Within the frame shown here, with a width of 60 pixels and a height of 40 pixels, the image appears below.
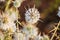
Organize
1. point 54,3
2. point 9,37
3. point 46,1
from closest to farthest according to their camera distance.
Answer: point 9,37, point 54,3, point 46,1

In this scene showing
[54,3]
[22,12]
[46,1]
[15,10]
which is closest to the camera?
[15,10]

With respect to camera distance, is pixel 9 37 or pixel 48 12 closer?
pixel 9 37

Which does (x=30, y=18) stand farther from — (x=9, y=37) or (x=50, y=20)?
(x=50, y=20)

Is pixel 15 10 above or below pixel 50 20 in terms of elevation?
above

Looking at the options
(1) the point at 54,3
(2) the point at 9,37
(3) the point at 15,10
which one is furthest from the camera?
(1) the point at 54,3

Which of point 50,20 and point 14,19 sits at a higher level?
point 14,19

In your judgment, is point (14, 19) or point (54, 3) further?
point (54, 3)

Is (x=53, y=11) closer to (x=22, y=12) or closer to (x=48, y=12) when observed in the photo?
(x=48, y=12)

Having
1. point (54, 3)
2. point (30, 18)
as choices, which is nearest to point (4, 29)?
point (30, 18)

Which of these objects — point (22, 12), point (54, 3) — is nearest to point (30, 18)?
point (22, 12)
